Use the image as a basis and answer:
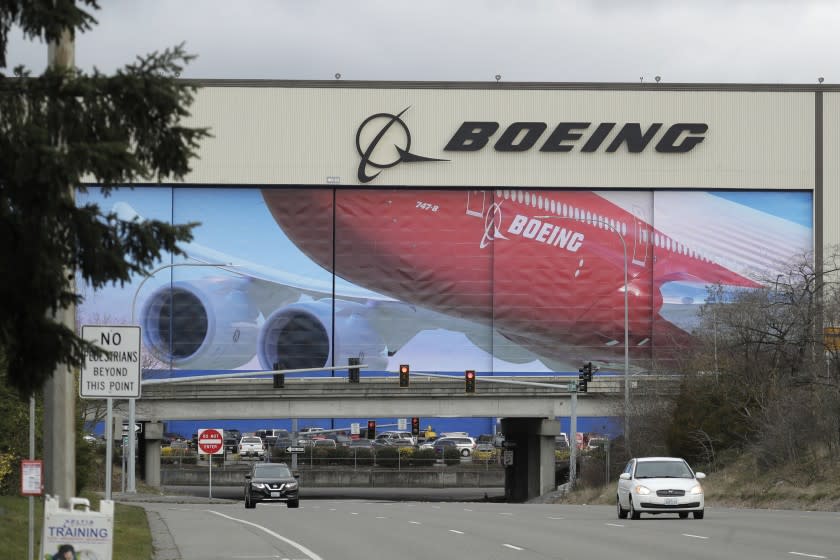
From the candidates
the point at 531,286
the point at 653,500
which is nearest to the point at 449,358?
the point at 531,286

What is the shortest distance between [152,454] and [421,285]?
28.0 metres

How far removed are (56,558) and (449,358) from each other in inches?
3224

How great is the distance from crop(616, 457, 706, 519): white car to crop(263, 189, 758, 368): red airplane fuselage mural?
62.4 m

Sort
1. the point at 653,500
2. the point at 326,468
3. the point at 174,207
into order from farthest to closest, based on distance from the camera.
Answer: the point at 174,207
the point at 326,468
the point at 653,500

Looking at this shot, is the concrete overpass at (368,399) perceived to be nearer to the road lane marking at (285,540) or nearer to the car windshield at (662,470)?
the road lane marking at (285,540)

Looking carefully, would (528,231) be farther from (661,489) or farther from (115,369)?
(115,369)

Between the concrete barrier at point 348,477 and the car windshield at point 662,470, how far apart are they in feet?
171

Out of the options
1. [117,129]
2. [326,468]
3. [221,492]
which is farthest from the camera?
[326,468]

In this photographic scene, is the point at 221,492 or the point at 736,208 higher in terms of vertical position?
the point at 736,208

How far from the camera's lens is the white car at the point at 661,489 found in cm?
3166

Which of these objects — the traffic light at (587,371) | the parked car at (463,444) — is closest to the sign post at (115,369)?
the traffic light at (587,371)

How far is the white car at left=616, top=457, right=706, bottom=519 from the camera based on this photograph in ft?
104

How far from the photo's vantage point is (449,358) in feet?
312

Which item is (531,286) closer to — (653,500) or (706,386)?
(706,386)
